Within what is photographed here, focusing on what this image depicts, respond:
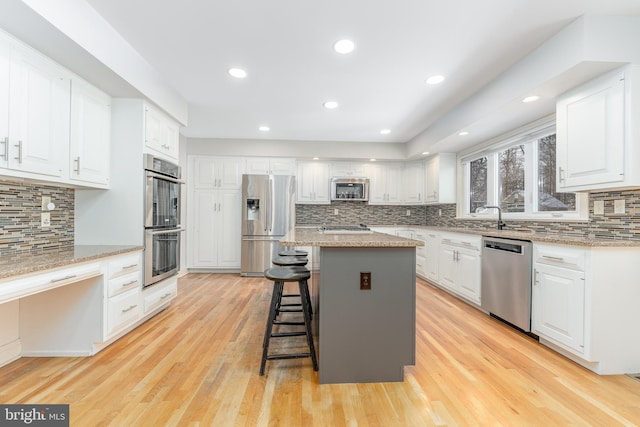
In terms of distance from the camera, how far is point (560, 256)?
2189 millimetres

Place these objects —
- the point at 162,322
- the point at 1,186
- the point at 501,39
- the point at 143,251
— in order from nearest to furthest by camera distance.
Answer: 1. the point at 1,186
2. the point at 501,39
3. the point at 143,251
4. the point at 162,322

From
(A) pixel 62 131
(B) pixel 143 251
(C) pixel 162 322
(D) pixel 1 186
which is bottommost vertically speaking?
(C) pixel 162 322

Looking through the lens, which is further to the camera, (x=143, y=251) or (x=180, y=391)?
(x=143, y=251)

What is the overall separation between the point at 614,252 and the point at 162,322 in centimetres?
380

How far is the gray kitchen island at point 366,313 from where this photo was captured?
71.7 inches

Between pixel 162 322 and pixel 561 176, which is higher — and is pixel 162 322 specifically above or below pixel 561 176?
below

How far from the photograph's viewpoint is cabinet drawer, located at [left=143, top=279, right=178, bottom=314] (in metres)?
2.71

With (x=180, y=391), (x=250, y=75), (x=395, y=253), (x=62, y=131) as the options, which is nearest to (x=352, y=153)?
(x=250, y=75)

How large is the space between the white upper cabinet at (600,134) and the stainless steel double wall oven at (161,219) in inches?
143

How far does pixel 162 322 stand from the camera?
2811 mm

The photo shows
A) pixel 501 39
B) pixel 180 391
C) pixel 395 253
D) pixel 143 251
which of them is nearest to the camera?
pixel 180 391

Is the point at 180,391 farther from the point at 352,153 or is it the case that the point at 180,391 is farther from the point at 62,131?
the point at 352,153

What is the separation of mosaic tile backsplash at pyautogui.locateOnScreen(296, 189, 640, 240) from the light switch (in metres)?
0.02

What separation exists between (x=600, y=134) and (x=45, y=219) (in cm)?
429
